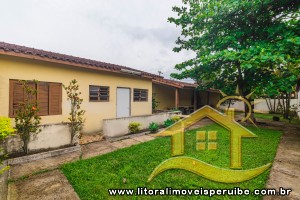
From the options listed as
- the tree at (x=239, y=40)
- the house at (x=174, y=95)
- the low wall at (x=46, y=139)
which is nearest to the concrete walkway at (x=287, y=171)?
the tree at (x=239, y=40)

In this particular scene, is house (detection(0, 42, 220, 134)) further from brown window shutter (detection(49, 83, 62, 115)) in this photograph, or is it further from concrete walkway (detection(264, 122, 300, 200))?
concrete walkway (detection(264, 122, 300, 200))

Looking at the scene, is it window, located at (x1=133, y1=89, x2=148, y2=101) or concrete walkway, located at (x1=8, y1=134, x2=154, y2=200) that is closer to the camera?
concrete walkway, located at (x1=8, y1=134, x2=154, y2=200)

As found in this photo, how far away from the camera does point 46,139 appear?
17.1 ft

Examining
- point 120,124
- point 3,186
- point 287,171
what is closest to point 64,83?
point 120,124

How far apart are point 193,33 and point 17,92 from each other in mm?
10065

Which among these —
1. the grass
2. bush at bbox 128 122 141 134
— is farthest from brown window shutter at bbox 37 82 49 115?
bush at bbox 128 122 141 134

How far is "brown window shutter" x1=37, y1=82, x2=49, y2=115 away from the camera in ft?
21.0

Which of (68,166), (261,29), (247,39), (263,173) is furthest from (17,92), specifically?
(261,29)

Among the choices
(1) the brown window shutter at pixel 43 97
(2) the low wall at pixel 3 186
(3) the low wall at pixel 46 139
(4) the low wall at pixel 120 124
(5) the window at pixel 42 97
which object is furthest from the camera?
(4) the low wall at pixel 120 124

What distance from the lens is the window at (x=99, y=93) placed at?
823 centimetres

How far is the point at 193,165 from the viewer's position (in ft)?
14.2

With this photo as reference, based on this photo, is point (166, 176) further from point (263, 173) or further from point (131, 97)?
point (131, 97)

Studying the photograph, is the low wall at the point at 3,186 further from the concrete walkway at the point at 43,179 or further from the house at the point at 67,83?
the house at the point at 67,83

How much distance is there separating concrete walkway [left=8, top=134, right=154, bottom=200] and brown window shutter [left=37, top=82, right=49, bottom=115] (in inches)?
99.4
